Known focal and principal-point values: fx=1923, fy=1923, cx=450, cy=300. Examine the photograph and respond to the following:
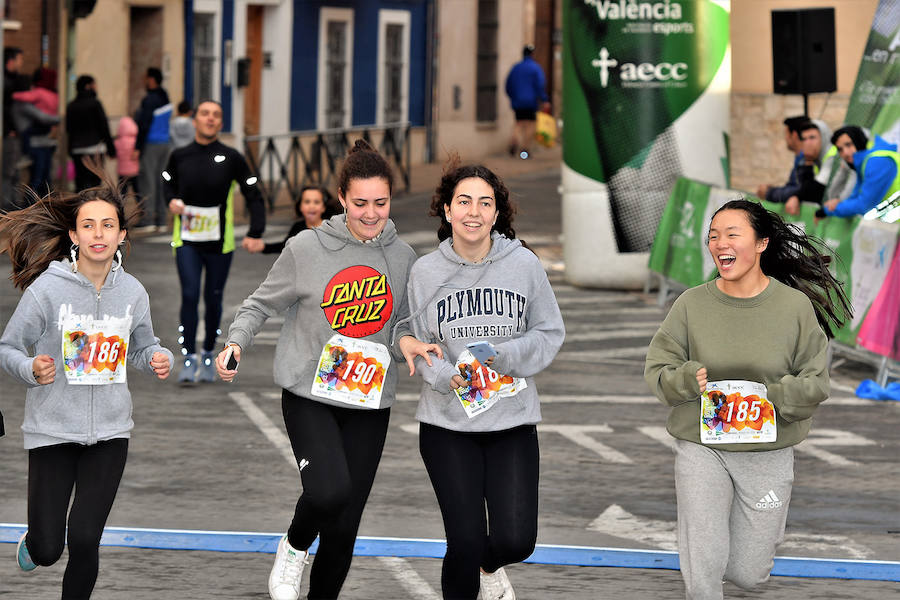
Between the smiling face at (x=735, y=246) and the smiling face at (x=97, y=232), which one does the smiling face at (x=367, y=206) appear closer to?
the smiling face at (x=97, y=232)

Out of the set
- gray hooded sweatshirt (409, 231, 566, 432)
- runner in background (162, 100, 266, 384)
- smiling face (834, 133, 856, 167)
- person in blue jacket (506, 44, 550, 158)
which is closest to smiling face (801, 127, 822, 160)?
smiling face (834, 133, 856, 167)

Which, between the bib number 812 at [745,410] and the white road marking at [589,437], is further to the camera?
the white road marking at [589,437]

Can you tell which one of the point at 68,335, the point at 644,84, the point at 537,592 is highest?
the point at 644,84

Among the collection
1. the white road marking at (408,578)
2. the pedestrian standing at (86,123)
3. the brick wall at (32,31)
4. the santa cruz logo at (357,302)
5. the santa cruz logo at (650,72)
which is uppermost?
the brick wall at (32,31)

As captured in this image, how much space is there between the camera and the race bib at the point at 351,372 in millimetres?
6762

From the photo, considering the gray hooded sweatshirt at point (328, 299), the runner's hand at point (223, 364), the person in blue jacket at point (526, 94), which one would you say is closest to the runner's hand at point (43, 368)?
the runner's hand at point (223, 364)

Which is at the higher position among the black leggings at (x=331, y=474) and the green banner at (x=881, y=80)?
the green banner at (x=881, y=80)

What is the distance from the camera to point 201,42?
2917cm

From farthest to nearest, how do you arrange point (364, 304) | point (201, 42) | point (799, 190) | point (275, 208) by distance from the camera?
point (201, 42) < point (275, 208) < point (799, 190) < point (364, 304)

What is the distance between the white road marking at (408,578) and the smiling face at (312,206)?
3470mm

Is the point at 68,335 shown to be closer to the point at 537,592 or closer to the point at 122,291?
the point at 122,291

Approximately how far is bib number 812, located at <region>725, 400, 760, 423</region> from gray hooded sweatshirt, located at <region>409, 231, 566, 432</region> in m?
0.68

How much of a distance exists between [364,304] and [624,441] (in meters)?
4.47

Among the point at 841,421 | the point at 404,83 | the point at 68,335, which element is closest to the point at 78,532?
the point at 68,335
